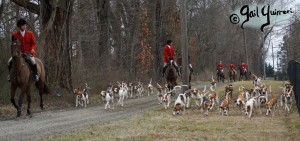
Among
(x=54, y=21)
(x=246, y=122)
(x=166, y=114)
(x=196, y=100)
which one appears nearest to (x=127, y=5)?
(x=54, y=21)

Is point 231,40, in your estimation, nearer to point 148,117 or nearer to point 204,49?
point 204,49

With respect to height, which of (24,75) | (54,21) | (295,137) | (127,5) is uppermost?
(127,5)

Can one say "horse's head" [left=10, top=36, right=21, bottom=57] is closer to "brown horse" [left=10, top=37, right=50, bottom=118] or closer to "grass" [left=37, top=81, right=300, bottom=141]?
"brown horse" [left=10, top=37, right=50, bottom=118]

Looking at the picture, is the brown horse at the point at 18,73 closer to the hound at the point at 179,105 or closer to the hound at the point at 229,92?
the hound at the point at 179,105

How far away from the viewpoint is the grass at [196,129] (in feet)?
32.1

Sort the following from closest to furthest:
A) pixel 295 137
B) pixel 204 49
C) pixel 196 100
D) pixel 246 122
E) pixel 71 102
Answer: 1. pixel 295 137
2. pixel 246 122
3. pixel 196 100
4. pixel 71 102
5. pixel 204 49

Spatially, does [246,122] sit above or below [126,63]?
below

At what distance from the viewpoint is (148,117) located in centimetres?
1384

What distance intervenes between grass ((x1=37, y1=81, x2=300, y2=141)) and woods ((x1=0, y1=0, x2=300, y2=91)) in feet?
29.0

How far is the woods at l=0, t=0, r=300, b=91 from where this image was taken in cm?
2105

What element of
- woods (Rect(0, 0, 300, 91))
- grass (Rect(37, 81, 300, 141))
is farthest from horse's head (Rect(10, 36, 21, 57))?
woods (Rect(0, 0, 300, 91))

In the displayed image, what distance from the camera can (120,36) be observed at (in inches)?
1641

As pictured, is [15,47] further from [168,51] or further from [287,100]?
[287,100]

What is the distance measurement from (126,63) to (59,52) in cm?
2063
